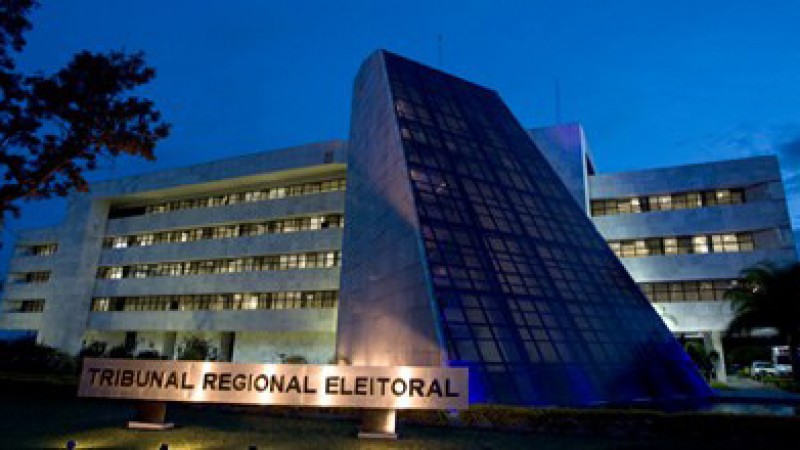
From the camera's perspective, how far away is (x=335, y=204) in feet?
142

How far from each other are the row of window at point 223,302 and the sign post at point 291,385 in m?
26.9

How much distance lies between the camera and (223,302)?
45719mm

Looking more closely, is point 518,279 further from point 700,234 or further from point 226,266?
point 226,266

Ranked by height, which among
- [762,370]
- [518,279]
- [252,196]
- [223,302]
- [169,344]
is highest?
[252,196]

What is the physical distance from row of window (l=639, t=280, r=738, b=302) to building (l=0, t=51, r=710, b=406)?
9.44 meters

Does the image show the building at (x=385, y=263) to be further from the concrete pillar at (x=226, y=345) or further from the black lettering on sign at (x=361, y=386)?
the black lettering on sign at (x=361, y=386)

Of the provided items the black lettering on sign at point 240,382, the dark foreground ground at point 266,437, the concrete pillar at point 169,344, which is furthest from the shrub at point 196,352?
the black lettering on sign at point 240,382

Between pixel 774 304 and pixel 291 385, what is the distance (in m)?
29.4

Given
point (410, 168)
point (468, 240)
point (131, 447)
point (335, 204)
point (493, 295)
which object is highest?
point (335, 204)

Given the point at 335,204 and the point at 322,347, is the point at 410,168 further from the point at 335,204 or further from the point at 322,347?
the point at 322,347

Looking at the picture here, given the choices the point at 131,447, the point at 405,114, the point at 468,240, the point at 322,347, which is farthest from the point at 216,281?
the point at 131,447

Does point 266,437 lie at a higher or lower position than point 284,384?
lower

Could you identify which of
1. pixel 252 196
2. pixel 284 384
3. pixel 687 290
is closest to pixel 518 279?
pixel 284 384

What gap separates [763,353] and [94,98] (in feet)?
271
